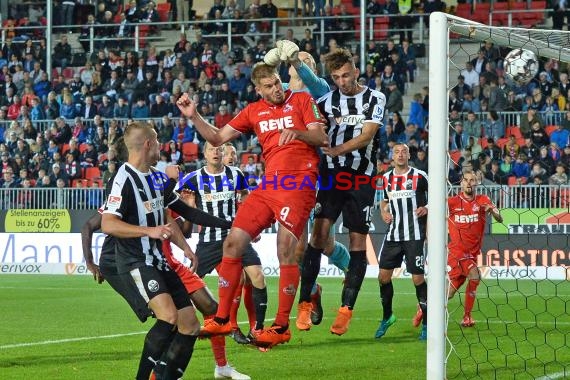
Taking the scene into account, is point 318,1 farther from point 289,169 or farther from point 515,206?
point 289,169

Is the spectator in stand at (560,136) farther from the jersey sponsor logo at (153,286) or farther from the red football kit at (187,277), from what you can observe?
the jersey sponsor logo at (153,286)

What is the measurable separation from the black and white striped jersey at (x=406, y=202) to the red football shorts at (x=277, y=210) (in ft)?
13.9

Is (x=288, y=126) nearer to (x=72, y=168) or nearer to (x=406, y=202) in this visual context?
(x=406, y=202)

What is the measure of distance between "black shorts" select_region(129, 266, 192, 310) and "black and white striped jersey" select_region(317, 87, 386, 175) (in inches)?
89.0

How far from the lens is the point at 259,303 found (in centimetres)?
1116

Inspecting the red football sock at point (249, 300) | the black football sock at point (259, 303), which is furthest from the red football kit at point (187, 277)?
the red football sock at point (249, 300)

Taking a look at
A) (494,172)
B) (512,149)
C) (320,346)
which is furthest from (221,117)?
(320,346)

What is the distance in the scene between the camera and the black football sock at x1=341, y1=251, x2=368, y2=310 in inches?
390

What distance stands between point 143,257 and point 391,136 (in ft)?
55.9

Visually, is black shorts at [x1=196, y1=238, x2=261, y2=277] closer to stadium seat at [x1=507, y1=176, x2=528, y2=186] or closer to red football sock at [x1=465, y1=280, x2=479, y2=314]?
red football sock at [x1=465, y1=280, x2=479, y2=314]

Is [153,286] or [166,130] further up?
[166,130]

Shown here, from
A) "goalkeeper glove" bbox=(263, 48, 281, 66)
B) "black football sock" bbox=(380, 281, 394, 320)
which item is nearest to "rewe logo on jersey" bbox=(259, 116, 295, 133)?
"goalkeeper glove" bbox=(263, 48, 281, 66)

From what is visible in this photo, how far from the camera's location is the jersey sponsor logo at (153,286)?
7.60 metres

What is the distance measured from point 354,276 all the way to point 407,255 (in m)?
2.88
